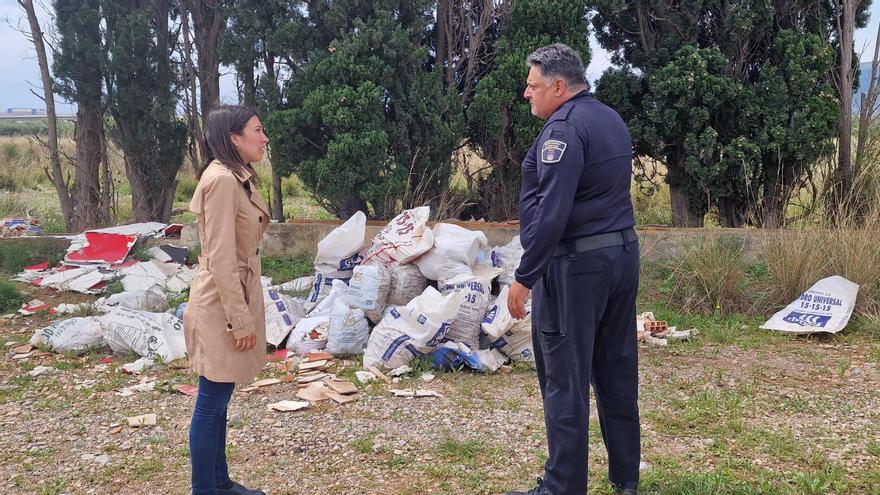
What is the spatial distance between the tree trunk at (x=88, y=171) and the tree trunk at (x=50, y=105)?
0.10 m

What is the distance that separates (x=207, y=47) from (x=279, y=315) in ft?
15.4

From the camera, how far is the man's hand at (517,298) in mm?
3098

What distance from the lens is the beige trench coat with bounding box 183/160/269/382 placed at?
2980 mm

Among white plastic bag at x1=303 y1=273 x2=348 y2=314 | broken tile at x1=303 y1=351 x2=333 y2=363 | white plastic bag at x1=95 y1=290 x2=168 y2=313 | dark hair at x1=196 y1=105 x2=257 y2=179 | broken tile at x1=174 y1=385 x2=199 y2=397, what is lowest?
broken tile at x1=174 y1=385 x2=199 y2=397

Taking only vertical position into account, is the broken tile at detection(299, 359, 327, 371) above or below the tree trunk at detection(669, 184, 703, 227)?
below

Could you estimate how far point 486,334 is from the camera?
5.32 m

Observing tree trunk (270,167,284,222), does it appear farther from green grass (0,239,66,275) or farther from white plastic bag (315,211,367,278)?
white plastic bag (315,211,367,278)

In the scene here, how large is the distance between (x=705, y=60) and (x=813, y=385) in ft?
12.7

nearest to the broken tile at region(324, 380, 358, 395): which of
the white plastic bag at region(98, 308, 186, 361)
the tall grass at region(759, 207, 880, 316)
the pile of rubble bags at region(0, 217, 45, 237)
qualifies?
Answer: the white plastic bag at region(98, 308, 186, 361)

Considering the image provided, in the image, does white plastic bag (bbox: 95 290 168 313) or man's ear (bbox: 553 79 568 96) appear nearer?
man's ear (bbox: 553 79 568 96)

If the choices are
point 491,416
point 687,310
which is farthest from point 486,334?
point 687,310

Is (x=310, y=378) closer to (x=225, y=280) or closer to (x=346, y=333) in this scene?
(x=346, y=333)

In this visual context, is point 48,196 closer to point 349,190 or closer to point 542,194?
point 349,190

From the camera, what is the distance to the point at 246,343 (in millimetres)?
3064
